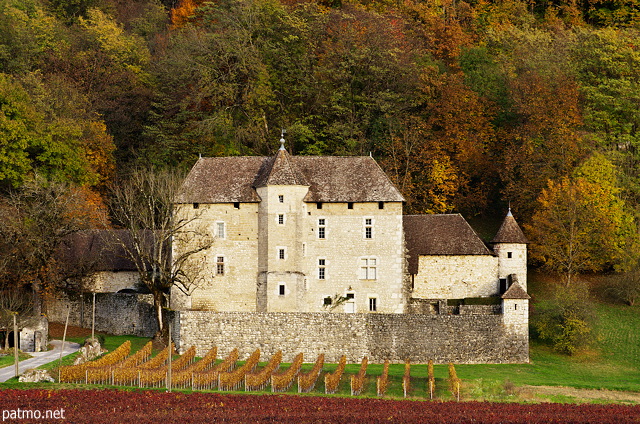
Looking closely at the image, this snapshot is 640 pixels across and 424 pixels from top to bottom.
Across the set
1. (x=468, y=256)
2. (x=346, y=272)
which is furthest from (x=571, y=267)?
(x=346, y=272)

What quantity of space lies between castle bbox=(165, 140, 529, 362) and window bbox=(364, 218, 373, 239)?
0.06 metres

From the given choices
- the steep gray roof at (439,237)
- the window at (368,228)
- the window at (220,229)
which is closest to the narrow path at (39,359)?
the window at (220,229)

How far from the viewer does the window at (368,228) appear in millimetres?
57375

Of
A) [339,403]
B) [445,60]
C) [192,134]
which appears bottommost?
[339,403]

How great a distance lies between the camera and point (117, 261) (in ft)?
209

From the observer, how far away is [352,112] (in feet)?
240

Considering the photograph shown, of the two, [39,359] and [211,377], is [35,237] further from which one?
[211,377]

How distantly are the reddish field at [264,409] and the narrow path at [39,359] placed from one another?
23.7 feet

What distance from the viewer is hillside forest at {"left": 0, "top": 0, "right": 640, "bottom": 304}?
6291 cm

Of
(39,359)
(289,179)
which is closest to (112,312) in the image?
(39,359)

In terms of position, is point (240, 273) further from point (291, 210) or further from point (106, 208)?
point (106, 208)

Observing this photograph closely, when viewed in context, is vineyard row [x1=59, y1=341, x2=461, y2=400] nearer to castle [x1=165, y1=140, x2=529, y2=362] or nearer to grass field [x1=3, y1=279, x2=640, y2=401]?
grass field [x1=3, y1=279, x2=640, y2=401]

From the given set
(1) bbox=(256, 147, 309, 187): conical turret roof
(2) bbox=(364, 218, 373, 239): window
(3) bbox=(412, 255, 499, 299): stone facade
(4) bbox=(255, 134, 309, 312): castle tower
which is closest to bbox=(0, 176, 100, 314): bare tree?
(4) bbox=(255, 134, 309, 312): castle tower

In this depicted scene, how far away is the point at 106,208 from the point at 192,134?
8720 mm
